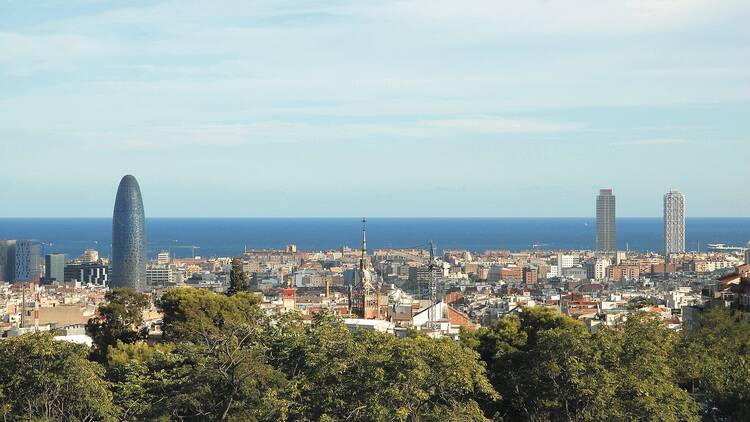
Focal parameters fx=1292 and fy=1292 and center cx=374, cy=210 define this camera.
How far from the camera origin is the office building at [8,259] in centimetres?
15025

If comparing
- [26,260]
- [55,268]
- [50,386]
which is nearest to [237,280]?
[50,386]

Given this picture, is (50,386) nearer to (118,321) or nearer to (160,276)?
(118,321)

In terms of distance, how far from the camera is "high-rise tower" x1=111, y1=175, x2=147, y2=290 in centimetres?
14338

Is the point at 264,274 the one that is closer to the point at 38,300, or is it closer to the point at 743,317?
the point at 38,300

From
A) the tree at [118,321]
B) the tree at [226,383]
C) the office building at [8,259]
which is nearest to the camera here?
the tree at [226,383]

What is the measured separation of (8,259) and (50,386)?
5156 inches

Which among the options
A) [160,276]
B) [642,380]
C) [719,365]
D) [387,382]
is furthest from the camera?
[160,276]

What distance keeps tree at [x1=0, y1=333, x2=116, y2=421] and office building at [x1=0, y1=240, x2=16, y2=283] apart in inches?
5051

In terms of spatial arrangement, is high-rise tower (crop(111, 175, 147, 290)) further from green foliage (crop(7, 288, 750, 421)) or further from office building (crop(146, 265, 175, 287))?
green foliage (crop(7, 288, 750, 421))

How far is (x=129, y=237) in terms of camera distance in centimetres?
15225

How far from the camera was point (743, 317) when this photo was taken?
4150 cm

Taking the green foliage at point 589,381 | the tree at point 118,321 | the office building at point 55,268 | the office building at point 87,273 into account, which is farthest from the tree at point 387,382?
the office building at point 55,268

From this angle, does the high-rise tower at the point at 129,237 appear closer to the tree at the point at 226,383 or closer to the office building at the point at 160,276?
the office building at the point at 160,276

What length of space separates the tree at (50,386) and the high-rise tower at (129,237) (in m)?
112
